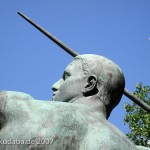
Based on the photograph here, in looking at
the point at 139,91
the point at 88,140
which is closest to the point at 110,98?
the point at 88,140

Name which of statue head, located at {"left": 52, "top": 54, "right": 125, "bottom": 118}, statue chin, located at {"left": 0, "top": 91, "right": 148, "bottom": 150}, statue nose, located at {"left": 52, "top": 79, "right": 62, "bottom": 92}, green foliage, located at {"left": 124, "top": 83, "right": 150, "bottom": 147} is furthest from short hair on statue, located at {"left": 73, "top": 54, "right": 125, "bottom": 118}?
green foliage, located at {"left": 124, "top": 83, "right": 150, "bottom": 147}

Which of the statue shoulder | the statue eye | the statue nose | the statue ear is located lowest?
the statue shoulder

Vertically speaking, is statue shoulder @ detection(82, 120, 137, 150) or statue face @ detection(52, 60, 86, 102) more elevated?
statue face @ detection(52, 60, 86, 102)

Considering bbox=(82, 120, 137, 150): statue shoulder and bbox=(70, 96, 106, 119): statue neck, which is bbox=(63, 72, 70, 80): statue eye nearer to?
bbox=(70, 96, 106, 119): statue neck

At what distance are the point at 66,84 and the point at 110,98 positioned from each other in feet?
1.56

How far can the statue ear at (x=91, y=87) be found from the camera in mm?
4957

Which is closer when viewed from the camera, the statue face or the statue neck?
the statue neck

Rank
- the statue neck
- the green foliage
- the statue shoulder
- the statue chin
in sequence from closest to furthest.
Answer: the statue chin, the statue shoulder, the statue neck, the green foliage

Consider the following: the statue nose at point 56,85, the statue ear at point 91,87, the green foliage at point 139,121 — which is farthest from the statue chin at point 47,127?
the green foliage at point 139,121

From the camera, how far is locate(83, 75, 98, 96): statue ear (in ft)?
16.3

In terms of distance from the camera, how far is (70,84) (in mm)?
5023

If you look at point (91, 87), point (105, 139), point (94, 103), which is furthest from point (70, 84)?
point (105, 139)

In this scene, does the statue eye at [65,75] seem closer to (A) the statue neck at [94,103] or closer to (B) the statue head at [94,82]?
(B) the statue head at [94,82]

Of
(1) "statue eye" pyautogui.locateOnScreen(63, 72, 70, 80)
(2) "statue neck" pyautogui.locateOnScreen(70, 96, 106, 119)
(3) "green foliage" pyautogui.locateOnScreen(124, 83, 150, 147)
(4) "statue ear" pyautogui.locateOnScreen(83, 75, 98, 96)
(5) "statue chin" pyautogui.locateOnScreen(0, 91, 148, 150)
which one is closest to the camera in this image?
(5) "statue chin" pyautogui.locateOnScreen(0, 91, 148, 150)
